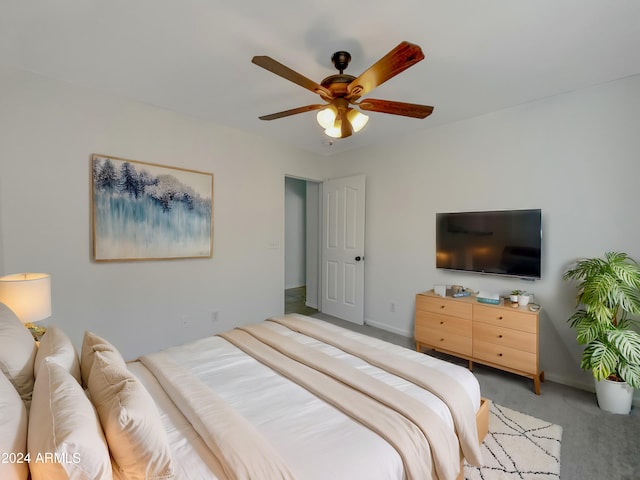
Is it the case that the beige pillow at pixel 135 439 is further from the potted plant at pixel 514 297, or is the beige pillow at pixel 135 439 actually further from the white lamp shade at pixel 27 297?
the potted plant at pixel 514 297

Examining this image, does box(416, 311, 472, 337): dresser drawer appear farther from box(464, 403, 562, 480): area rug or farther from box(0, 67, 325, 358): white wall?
box(0, 67, 325, 358): white wall

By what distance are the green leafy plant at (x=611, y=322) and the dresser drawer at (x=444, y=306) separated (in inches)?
31.5

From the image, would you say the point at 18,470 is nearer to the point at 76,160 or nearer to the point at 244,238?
the point at 76,160

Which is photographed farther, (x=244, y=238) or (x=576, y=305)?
(x=244, y=238)

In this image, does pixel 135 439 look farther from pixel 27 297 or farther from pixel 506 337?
pixel 506 337

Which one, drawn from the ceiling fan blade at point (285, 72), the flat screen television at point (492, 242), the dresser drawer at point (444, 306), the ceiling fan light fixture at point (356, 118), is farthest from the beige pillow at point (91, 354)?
the flat screen television at point (492, 242)

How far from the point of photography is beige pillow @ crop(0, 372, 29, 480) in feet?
2.30

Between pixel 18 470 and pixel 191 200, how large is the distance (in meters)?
2.72

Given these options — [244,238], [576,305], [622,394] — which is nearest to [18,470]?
[244,238]

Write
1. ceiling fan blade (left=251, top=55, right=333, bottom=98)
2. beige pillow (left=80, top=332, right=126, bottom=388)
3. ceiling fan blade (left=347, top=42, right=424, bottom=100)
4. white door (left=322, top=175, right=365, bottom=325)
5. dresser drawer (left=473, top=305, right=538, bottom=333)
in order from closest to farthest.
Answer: beige pillow (left=80, top=332, right=126, bottom=388) → ceiling fan blade (left=347, top=42, right=424, bottom=100) → ceiling fan blade (left=251, top=55, right=333, bottom=98) → dresser drawer (left=473, top=305, right=538, bottom=333) → white door (left=322, top=175, right=365, bottom=325)

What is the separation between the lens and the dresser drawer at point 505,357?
8.02 ft

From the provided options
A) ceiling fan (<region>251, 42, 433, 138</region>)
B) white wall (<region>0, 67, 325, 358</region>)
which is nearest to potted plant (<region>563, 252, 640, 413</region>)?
ceiling fan (<region>251, 42, 433, 138</region>)

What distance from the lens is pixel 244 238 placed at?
3.66 m

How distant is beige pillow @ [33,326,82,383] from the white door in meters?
3.26
